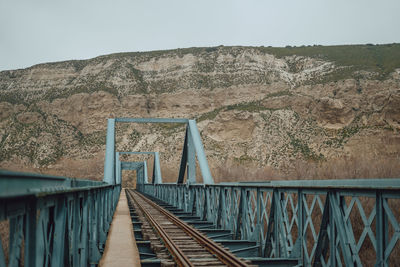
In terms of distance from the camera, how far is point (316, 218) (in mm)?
14953

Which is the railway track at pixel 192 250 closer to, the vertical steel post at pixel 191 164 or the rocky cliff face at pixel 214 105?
the vertical steel post at pixel 191 164

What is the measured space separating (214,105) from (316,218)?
5540 centimetres

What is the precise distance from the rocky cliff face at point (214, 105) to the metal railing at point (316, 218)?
3941cm

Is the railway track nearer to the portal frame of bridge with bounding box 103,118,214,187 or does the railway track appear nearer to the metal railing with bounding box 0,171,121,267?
the metal railing with bounding box 0,171,121,267

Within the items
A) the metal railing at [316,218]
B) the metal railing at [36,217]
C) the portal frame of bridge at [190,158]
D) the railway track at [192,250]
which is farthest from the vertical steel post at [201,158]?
the metal railing at [36,217]


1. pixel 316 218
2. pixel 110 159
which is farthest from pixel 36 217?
pixel 110 159

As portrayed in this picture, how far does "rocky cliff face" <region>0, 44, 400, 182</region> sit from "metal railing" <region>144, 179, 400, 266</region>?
39.4m

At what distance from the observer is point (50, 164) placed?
67125mm

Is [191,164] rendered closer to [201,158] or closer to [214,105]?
[201,158]

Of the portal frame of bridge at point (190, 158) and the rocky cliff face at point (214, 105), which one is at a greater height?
the rocky cliff face at point (214, 105)

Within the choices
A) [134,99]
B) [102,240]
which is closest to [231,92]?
[134,99]

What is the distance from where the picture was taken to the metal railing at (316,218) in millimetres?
4980

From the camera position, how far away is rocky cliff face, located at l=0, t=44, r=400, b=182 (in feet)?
181

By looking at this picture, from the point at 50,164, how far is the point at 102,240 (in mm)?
61590
